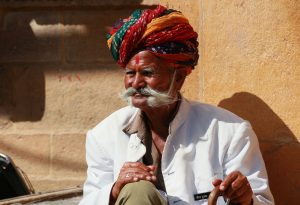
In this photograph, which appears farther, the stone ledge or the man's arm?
the stone ledge

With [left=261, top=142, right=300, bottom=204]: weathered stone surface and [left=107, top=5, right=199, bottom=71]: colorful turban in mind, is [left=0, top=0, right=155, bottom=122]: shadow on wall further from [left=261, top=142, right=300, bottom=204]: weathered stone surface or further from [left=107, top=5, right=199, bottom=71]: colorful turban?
[left=261, top=142, right=300, bottom=204]: weathered stone surface

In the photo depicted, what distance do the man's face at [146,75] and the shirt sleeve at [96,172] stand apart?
335mm

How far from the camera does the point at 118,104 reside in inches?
211

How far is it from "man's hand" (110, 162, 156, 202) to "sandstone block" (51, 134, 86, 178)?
172cm

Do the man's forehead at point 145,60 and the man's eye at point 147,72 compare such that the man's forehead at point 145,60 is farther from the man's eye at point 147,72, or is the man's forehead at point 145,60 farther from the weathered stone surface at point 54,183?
the weathered stone surface at point 54,183

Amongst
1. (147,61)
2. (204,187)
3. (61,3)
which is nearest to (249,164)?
(204,187)

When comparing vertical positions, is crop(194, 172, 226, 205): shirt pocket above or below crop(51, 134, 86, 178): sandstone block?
above

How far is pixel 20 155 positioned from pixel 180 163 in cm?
188

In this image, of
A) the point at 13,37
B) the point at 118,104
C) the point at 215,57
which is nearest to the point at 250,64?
the point at 215,57

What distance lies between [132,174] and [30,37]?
2.08 meters

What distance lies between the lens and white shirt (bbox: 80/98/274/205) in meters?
3.82

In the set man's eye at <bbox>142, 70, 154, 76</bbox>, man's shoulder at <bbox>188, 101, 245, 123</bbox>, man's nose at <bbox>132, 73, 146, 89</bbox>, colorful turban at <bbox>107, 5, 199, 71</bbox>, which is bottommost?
man's shoulder at <bbox>188, 101, 245, 123</bbox>

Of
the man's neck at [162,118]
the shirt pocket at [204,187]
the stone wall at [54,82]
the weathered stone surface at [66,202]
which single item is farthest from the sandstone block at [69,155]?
the shirt pocket at [204,187]

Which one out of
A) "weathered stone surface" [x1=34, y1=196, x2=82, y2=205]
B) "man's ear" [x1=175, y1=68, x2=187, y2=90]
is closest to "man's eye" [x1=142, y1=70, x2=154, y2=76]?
"man's ear" [x1=175, y1=68, x2=187, y2=90]
